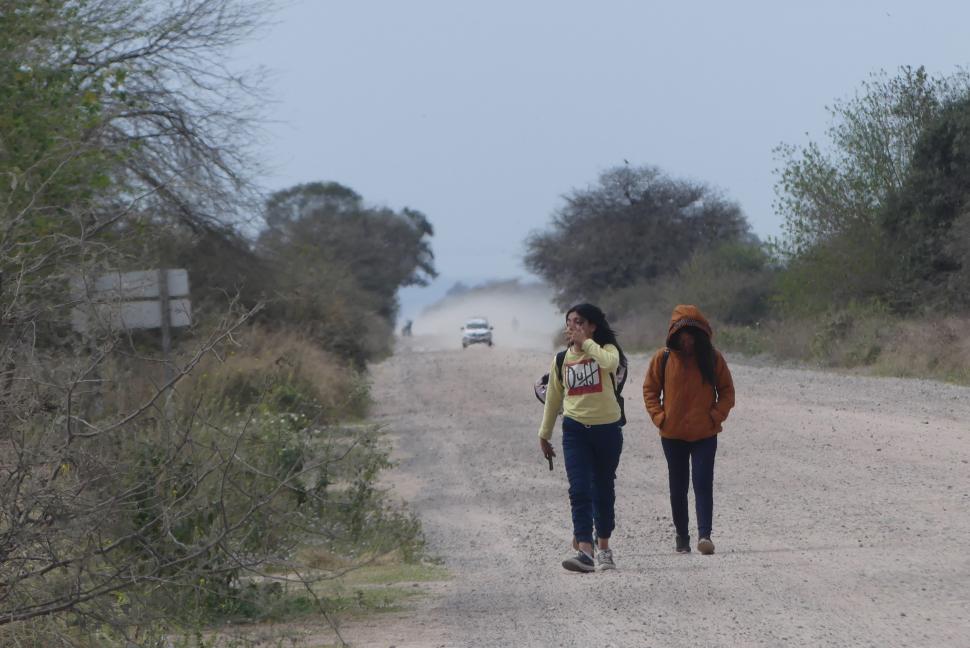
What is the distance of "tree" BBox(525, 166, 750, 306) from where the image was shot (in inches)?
2675

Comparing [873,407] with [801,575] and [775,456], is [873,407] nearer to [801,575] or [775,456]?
[775,456]

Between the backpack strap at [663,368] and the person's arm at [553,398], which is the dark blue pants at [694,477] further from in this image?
the person's arm at [553,398]

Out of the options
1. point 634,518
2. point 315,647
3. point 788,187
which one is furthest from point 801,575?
point 788,187

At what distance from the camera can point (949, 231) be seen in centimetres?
3331

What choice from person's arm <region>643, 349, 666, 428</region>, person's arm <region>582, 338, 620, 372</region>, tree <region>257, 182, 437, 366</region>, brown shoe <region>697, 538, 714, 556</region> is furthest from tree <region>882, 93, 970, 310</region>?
person's arm <region>582, 338, 620, 372</region>

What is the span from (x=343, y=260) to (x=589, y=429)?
56723 mm

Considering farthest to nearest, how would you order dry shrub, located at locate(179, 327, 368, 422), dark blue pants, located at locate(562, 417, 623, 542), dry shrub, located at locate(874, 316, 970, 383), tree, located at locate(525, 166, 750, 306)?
1. tree, located at locate(525, 166, 750, 306)
2. dry shrub, located at locate(874, 316, 970, 383)
3. dry shrub, located at locate(179, 327, 368, 422)
4. dark blue pants, located at locate(562, 417, 623, 542)

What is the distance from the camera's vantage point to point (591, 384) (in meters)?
9.38

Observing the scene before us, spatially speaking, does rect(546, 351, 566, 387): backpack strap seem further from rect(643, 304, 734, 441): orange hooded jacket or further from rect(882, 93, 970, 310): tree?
rect(882, 93, 970, 310): tree

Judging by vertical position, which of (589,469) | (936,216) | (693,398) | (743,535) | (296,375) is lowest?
(743,535)

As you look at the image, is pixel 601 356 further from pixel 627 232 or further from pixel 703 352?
pixel 627 232

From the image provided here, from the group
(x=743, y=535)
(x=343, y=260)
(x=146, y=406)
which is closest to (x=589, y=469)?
(x=743, y=535)

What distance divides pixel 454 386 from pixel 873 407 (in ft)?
51.9

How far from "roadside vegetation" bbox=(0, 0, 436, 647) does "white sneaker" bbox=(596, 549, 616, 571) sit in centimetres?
152
